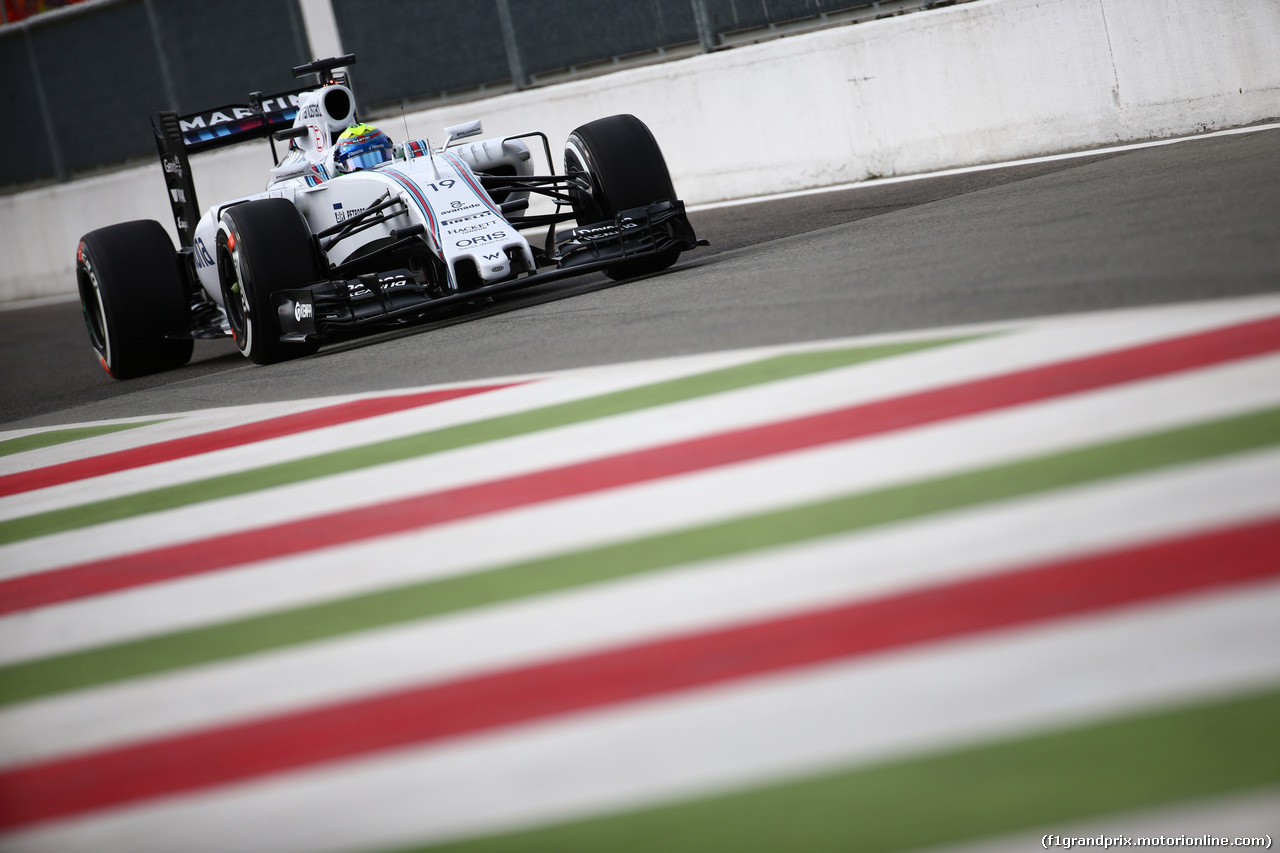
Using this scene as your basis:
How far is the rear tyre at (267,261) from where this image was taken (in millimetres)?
8039

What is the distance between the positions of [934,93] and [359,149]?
4.79 metres

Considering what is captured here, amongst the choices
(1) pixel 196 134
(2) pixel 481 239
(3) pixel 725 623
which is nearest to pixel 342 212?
(2) pixel 481 239

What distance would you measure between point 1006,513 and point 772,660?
72cm

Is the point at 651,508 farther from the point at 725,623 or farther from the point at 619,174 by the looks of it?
the point at 619,174

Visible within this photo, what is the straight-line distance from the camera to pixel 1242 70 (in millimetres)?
9359

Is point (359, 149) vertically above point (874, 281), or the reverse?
point (359, 149)

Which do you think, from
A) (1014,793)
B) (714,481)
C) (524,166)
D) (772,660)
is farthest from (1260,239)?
(524,166)

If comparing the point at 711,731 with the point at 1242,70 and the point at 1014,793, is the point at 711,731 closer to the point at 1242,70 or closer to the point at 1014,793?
the point at 1014,793

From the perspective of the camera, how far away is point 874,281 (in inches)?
245

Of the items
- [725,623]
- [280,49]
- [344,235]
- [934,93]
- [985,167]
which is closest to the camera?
[725,623]

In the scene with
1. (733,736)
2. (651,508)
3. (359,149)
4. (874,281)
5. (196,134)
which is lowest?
(733,736)

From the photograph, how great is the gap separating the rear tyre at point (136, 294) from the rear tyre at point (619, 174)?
2873mm

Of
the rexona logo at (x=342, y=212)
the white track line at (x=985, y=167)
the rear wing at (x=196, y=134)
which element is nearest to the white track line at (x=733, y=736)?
the rexona logo at (x=342, y=212)

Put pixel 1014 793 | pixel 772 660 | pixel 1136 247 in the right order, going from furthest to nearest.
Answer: pixel 1136 247 < pixel 772 660 < pixel 1014 793
